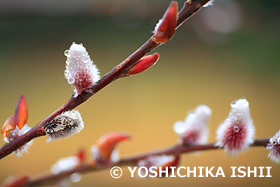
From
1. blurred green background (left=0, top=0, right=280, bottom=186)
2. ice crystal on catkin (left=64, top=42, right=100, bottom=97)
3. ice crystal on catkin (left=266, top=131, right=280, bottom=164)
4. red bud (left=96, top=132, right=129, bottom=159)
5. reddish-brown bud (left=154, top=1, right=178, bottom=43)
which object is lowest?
ice crystal on catkin (left=266, top=131, right=280, bottom=164)

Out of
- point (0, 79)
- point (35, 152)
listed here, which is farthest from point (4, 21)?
point (35, 152)

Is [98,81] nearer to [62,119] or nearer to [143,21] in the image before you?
[62,119]

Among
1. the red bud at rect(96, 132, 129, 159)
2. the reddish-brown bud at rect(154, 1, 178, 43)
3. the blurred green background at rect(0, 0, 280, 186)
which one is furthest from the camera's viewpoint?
the blurred green background at rect(0, 0, 280, 186)

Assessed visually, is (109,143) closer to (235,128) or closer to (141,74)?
(235,128)

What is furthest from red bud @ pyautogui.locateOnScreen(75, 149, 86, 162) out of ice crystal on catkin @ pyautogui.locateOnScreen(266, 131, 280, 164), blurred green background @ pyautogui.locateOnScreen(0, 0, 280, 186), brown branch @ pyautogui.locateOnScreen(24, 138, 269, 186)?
blurred green background @ pyautogui.locateOnScreen(0, 0, 280, 186)

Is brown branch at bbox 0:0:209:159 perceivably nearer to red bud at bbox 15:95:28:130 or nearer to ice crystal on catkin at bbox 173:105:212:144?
red bud at bbox 15:95:28:130

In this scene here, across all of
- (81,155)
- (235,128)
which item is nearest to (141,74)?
(81,155)

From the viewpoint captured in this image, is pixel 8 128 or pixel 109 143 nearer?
pixel 8 128

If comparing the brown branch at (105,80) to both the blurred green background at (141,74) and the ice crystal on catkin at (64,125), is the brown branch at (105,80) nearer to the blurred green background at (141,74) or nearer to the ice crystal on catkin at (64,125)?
the ice crystal on catkin at (64,125)
